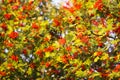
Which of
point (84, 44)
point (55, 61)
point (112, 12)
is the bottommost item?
point (55, 61)

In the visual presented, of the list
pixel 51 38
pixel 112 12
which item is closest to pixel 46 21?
pixel 51 38

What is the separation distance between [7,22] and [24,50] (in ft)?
5.87

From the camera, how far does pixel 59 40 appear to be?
15945 millimetres

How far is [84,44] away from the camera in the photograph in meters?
14.2

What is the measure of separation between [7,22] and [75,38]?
4618 mm

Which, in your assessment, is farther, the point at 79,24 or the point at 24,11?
the point at 24,11

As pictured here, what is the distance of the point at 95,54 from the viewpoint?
14.0 metres

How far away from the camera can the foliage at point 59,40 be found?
1420 cm

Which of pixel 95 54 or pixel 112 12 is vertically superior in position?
pixel 112 12

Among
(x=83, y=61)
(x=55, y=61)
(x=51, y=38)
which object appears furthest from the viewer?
(x=51, y=38)

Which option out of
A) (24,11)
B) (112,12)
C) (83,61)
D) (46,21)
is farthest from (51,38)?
(112,12)

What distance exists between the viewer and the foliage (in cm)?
1420

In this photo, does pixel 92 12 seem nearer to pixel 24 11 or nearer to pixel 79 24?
pixel 79 24

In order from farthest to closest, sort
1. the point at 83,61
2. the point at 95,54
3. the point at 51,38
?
the point at 51,38
the point at 83,61
the point at 95,54
